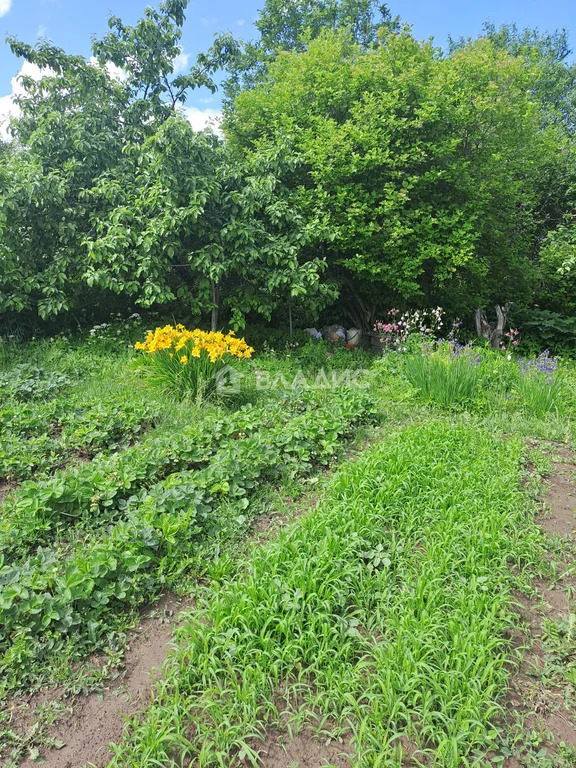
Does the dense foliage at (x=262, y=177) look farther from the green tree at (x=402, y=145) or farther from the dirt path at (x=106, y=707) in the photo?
the dirt path at (x=106, y=707)

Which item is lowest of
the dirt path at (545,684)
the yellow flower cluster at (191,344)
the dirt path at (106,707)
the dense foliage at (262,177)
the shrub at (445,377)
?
the dirt path at (106,707)

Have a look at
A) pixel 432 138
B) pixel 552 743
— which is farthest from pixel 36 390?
pixel 432 138

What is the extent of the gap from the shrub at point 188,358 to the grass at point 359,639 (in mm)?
2486

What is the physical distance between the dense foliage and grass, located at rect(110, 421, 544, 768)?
4293mm

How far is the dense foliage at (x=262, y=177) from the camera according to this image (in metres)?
6.36

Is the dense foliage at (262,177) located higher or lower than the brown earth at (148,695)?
higher

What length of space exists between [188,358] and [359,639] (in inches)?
136

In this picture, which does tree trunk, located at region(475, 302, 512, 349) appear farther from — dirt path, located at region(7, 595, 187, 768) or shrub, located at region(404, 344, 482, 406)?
dirt path, located at region(7, 595, 187, 768)

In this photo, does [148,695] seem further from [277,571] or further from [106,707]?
[277,571]

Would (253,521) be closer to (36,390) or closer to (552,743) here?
(552,743)

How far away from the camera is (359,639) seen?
6.19 feet

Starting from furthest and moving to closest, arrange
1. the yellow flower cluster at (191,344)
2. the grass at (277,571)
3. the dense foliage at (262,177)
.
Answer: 1. the dense foliage at (262,177)
2. the yellow flower cluster at (191,344)
3. the grass at (277,571)

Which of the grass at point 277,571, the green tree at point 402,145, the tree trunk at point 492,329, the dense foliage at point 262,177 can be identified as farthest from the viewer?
the tree trunk at point 492,329

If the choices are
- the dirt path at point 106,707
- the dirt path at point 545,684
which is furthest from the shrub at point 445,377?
the dirt path at point 106,707
